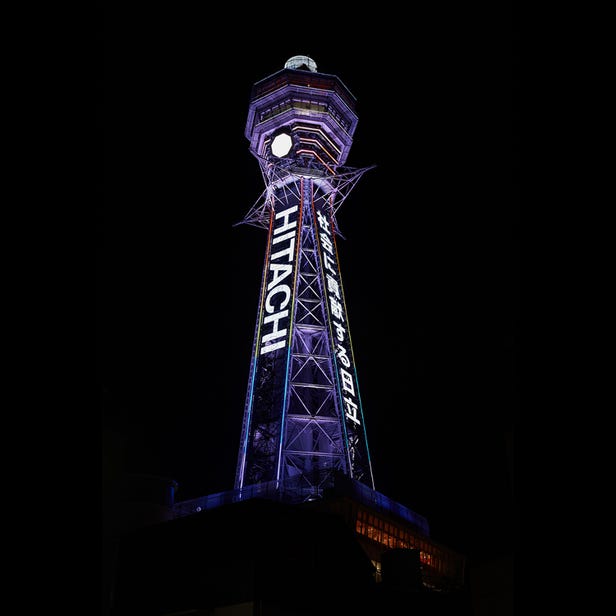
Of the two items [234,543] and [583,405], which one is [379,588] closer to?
[234,543]

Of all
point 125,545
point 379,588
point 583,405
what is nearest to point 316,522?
point 379,588

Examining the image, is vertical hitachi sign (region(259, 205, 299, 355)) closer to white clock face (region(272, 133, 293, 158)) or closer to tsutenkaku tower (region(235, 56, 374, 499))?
tsutenkaku tower (region(235, 56, 374, 499))

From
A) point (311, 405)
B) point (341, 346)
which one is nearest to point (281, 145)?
point (341, 346)

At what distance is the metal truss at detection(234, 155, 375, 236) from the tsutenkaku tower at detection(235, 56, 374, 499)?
10 cm

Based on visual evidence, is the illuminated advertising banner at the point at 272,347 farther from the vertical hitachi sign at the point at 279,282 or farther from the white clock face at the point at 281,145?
the white clock face at the point at 281,145

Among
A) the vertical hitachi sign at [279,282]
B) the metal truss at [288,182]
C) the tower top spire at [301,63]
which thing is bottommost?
the vertical hitachi sign at [279,282]

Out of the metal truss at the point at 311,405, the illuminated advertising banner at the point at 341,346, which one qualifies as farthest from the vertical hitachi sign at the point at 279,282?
the illuminated advertising banner at the point at 341,346

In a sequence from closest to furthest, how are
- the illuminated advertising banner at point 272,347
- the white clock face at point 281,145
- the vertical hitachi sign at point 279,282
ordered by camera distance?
the illuminated advertising banner at point 272,347 < the vertical hitachi sign at point 279,282 < the white clock face at point 281,145

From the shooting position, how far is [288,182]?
57250 millimetres

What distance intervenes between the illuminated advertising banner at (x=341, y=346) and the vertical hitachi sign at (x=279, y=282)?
2.30 m

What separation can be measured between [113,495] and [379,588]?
41.9 ft

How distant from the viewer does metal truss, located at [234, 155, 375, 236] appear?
56.8 m

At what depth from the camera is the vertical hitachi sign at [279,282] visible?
48.0 meters

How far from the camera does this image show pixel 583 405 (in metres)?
6.73
